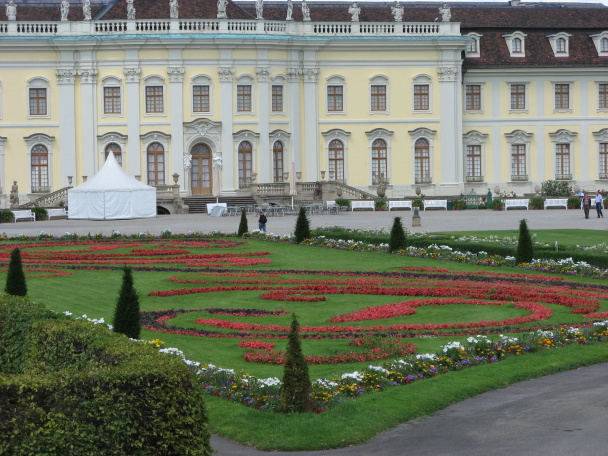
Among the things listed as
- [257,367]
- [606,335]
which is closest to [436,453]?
[257,367]

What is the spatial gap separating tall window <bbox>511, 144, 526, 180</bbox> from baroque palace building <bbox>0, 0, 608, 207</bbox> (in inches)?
2.9

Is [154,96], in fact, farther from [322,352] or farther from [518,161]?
[322,352]

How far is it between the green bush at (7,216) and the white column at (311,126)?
16.1 metres

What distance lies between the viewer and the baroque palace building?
57.8 meters

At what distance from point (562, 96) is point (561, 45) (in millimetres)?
2666

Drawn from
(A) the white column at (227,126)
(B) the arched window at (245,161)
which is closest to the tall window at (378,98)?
(B) the arched window at (245,161)

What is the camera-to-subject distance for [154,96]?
58.3 meters

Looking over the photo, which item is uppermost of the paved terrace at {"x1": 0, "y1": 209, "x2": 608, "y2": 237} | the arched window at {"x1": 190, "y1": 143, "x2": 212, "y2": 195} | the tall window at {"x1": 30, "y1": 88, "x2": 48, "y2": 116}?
the tall window at {"x1": 30, "y1": 88, "x2": 48, "y2": 116}

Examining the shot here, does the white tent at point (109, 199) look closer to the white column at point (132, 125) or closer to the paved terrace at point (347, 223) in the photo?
the paved terrace at point (347, 223)

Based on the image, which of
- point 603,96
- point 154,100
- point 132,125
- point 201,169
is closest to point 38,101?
point 132,125

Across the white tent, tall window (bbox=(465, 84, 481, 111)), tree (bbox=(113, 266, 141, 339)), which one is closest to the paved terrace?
the white tent

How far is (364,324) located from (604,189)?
45142 millimetres

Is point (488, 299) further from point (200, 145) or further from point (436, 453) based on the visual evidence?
point (200, 145)

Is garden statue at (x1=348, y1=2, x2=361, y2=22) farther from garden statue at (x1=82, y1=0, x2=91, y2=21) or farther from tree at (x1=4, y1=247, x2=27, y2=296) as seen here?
tree at (x1=4, y1=247, x2=27, y2=296)
